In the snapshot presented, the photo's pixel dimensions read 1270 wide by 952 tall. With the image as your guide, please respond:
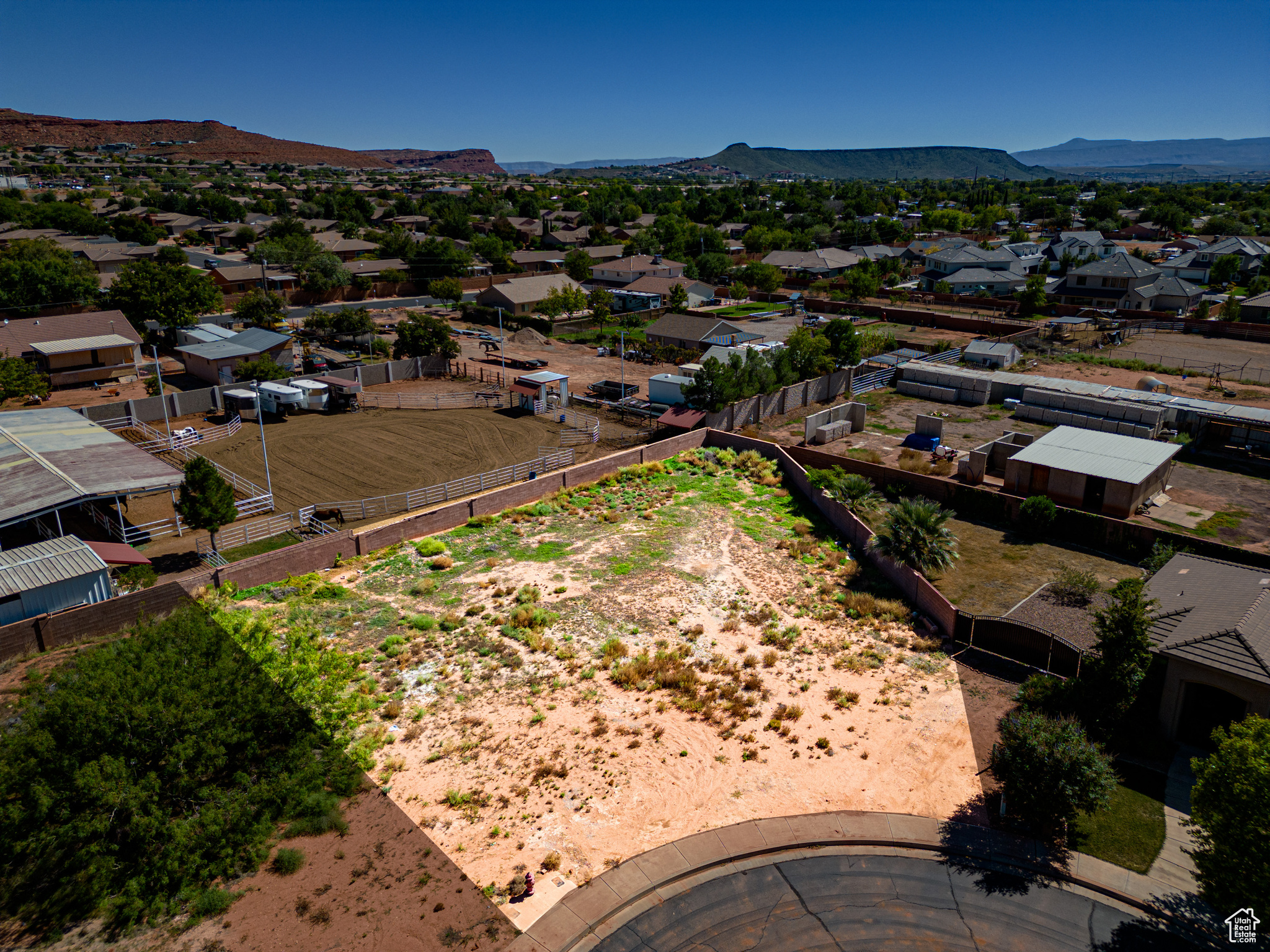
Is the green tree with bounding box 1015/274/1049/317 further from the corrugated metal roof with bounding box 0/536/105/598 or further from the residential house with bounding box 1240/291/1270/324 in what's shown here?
the corrugated metal roof with bounding box 0/536/105/598

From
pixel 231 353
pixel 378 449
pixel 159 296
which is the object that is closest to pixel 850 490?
pixel 378 449

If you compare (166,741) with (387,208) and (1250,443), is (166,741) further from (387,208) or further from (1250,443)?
(387,208)

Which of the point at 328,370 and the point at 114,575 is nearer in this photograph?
the point at 114,575

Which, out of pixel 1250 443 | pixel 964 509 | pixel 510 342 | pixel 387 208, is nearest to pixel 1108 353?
pixel 1250 443

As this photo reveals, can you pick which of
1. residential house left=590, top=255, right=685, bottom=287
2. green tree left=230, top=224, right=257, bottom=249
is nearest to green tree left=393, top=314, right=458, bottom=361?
residential house left=590, top=255, right=685, bottom=287

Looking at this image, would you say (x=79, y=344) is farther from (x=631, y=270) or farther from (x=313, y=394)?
(x=631, y=270)

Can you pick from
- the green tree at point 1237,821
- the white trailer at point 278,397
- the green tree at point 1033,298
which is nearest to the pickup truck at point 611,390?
the white trailer at point 278,397
